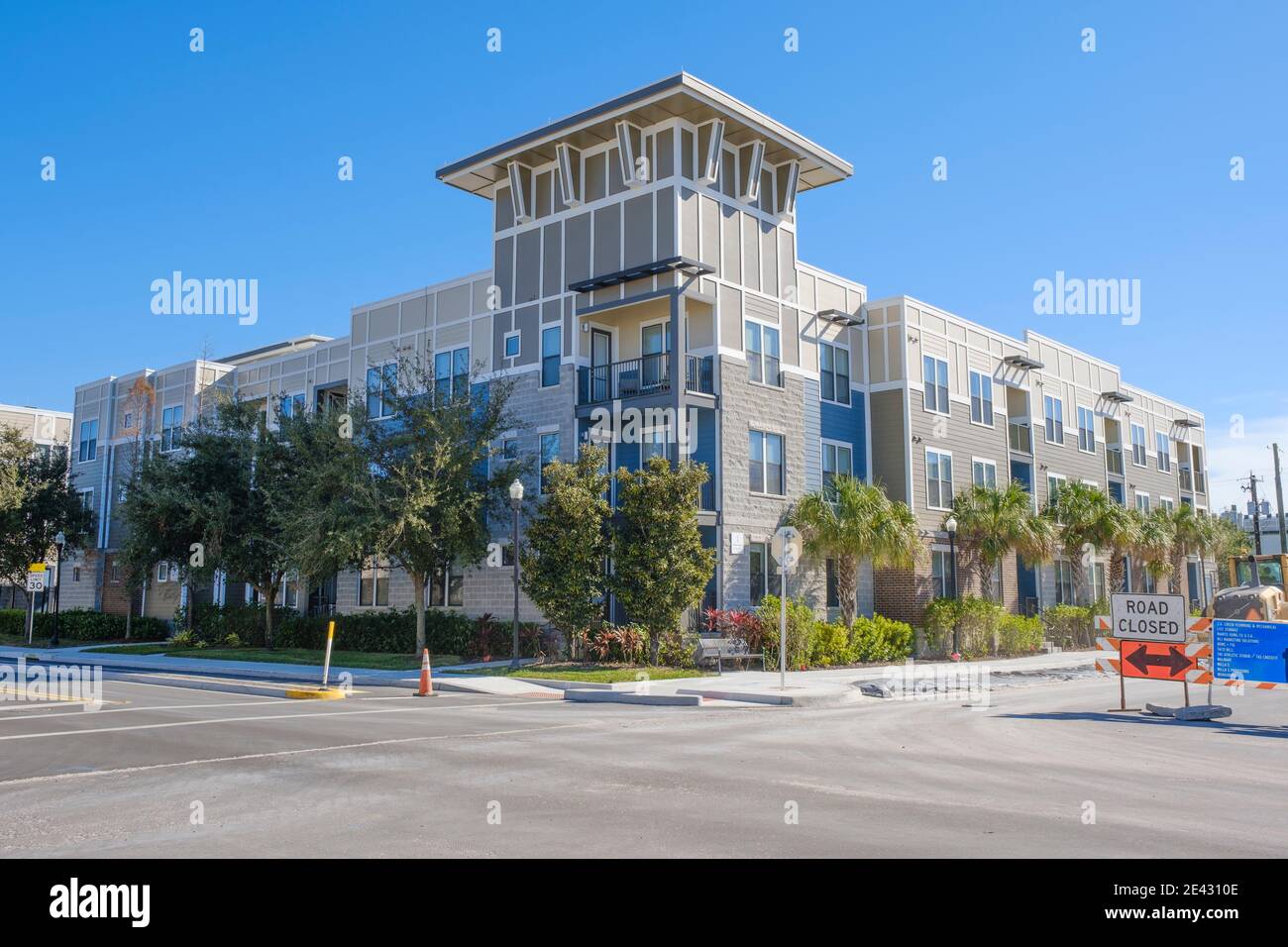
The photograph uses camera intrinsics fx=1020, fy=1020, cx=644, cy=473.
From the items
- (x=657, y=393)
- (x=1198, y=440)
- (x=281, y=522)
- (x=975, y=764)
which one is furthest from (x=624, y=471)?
(x=1198, y=440)

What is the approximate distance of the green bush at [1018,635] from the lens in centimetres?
3338

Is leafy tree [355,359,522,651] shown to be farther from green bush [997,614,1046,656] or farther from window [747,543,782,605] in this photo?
green bush [997,614,1046,656]

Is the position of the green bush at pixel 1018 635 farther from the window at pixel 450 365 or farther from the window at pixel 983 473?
the window at pixel 450 365

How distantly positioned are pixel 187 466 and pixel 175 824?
2825 cm

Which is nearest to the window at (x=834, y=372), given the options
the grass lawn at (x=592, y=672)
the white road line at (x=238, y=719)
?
the grass lawn at (x=592, y=672)

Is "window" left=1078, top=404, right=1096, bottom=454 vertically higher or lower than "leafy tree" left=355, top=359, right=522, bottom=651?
higher

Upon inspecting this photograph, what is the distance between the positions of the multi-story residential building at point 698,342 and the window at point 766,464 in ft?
0.22

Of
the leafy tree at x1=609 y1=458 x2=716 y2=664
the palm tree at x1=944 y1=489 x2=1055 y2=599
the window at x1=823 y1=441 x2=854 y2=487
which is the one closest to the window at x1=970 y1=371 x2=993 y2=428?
the palm tree at x1=944 y1=489 x2=1055 y2=599

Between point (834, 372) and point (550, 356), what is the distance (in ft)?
32.1

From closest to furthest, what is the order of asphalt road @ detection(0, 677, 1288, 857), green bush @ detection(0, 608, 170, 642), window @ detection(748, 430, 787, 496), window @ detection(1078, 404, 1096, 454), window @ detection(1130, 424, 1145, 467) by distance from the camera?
asphalt road @ detection(0, 677, 1288, 857), window @ detection(748, 430, 787, 496), green bush @ detection(0, 608, 170, 642), window @ detection(1078, 404, 1096, 454), window @ detection(1130, 424, 1145, 467)

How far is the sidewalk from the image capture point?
19797 millimetres

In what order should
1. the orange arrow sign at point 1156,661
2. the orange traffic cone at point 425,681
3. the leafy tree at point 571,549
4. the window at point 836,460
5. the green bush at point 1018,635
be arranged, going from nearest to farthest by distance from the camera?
the orange arrow sign at point 1156,661, the orange traffic cone at point 425,681, the leafy tree at point 571,549, the green bush at point 1018,635, the window at point 836,460

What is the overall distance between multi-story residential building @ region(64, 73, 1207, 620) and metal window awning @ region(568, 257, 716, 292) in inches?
3.3
